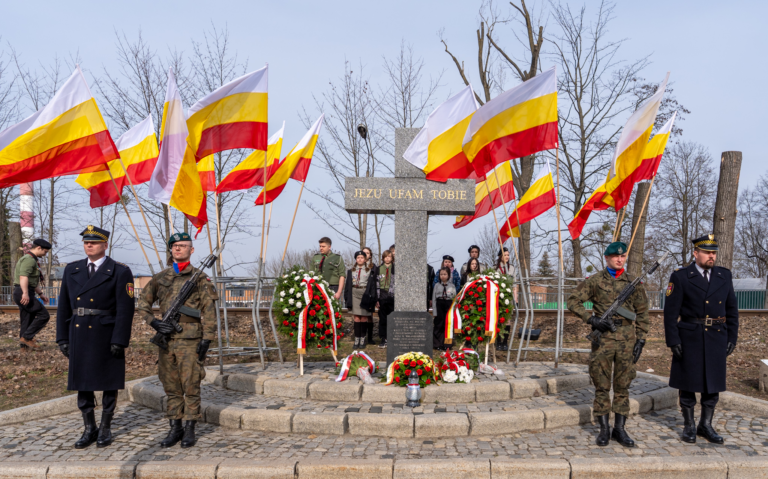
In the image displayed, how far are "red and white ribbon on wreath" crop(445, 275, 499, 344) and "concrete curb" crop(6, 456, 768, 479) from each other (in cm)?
304

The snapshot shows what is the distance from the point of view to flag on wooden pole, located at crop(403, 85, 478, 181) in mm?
7406

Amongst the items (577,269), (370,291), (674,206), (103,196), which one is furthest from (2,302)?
(674,206)

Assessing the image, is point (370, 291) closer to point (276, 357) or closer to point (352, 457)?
point (276, 357)

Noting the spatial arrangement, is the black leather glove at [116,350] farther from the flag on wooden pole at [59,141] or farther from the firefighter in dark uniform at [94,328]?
the flag on wooden pole at [59,141]

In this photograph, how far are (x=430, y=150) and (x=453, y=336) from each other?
285cm

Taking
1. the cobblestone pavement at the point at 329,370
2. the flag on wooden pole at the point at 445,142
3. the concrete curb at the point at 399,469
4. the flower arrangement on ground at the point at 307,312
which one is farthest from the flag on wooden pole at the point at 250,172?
the concrete curb at the point at 399,469

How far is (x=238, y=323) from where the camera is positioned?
13.0 metres

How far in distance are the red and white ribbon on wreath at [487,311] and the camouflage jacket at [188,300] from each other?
3694 millimetres

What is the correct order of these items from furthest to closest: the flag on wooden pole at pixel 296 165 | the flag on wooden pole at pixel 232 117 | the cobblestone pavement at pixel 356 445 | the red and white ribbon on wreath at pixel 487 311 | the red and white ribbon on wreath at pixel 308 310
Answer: the flag on wooden pole at pixel 296 165
the red and white ribbon on wreath at pixel 487 311
the red and white ribbon on wreath at pixel 308 310
the flag on wooden pole at pixel 232 117
the cobblestone pavement at pixel 356 445

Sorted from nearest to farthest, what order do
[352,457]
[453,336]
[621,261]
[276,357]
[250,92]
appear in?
[352,457] → [621,261] → [250,92] → [453,336] → [276,357]

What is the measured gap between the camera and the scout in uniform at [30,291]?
9.31 meters

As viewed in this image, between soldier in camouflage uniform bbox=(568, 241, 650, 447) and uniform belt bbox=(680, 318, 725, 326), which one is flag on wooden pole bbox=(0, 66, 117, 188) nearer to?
soldier in camouflage uniform bbox=(568, 241, 650, 447)

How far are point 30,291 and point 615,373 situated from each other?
10125mm

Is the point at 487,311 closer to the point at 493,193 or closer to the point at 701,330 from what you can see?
the point at 701,330
